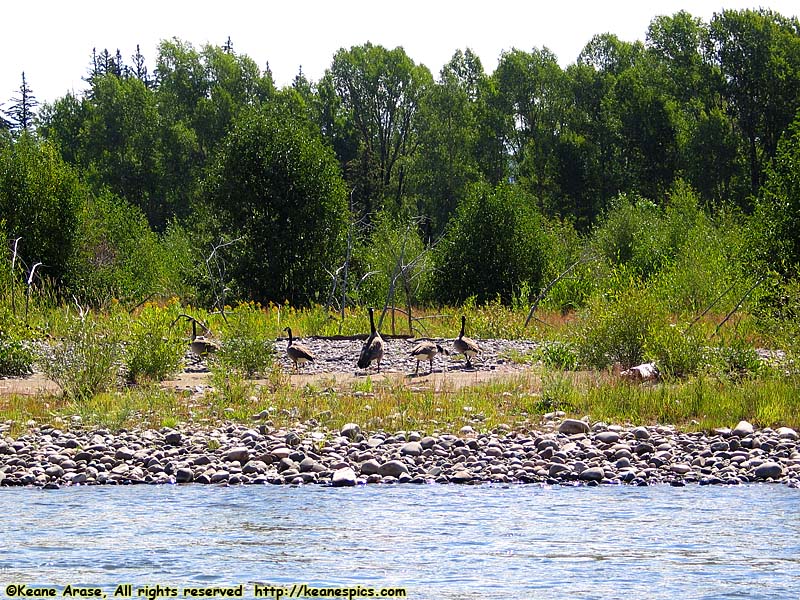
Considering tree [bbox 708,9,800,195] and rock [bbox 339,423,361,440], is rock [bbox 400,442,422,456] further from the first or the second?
tree [bbox 708,9,800,195]

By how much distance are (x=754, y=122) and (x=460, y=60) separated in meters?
21.5

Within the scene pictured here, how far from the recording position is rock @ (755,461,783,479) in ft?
40.0

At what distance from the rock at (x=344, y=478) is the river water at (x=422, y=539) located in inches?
7.1

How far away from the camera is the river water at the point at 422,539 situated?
8.36 meters

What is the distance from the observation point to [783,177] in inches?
1040

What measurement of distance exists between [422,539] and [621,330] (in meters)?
10.2

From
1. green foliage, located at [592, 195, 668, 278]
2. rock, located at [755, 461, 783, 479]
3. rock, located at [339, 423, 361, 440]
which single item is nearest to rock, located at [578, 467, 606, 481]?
rock, located at [755, 461, 783, 479]

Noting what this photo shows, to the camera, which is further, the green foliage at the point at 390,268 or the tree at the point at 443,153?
the tree at the point at 443,153

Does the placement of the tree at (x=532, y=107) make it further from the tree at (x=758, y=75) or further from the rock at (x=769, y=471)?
the rock at (x=769, y=471)

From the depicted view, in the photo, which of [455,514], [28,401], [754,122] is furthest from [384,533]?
[754,122]

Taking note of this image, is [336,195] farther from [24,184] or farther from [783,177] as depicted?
[783,177]

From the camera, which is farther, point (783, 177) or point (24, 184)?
point (24, 184)

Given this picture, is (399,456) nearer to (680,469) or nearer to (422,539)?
(680,469)

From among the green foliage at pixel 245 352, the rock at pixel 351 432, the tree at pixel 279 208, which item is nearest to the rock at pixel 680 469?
the rock at pixel 351 432
